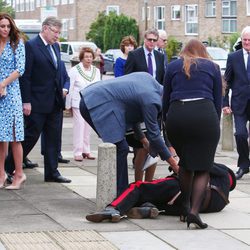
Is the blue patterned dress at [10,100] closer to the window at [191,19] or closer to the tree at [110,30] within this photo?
the window at [191,19]

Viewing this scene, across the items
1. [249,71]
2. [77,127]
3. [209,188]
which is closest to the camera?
[209,188]

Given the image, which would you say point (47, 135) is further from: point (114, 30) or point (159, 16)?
point (159, 16)

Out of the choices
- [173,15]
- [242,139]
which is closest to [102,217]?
[242,139]

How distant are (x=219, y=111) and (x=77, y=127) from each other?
17.8 feet

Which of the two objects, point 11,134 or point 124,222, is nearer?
point 124,222

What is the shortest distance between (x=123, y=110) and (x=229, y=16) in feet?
188

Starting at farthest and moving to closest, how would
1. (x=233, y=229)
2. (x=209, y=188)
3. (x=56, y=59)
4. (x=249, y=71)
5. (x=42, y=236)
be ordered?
(x=249, y=71) < (x=56, y=59) < (x=209, y=188) < (x=233, y=229) < (x=42, y=236)

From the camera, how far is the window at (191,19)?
6962 cm

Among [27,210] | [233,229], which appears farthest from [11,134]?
[233,229]

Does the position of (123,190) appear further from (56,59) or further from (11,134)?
(56,59)

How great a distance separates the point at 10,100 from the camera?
10.5m

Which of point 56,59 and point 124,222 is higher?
point 56,59

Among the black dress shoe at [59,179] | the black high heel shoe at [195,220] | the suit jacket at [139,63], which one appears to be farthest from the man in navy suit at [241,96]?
the black high heel shoe at [195,220]

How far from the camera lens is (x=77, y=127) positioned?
14.0 metres
